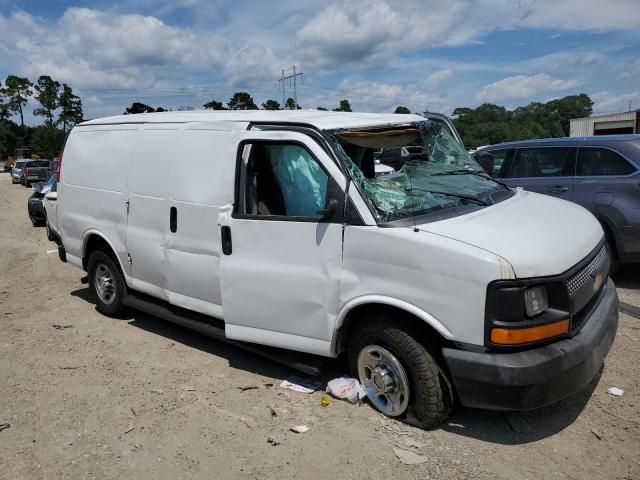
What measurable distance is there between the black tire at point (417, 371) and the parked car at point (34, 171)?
34355 millimetres

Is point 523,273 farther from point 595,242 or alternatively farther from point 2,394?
point 2,394

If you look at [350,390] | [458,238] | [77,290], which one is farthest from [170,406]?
[77,290]

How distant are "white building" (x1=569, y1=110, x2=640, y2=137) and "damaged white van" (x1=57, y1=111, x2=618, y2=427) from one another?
38.0m

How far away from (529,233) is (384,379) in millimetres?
1323

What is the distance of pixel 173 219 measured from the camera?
476 centimetres

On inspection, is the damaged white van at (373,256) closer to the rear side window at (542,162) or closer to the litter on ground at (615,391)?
the litter on ground at (615,391)

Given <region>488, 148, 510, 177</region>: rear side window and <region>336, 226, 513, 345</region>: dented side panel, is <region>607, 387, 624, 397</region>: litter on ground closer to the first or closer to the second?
<region>336, 226, 513, 345</region>: dented side panel

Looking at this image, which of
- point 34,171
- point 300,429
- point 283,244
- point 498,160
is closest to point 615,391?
point 300,429

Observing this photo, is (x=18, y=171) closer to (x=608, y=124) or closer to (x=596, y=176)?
(x=596, y=176)

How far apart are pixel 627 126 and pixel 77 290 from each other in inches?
1572

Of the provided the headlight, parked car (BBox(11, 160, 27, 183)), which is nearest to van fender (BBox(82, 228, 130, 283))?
the headlight

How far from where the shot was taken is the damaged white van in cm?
312

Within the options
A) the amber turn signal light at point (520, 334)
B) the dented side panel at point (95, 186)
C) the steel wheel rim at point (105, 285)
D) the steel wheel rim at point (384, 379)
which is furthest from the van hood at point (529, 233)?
the steel wheel rim at point (105, 285)

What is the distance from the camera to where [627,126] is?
1486 inches
